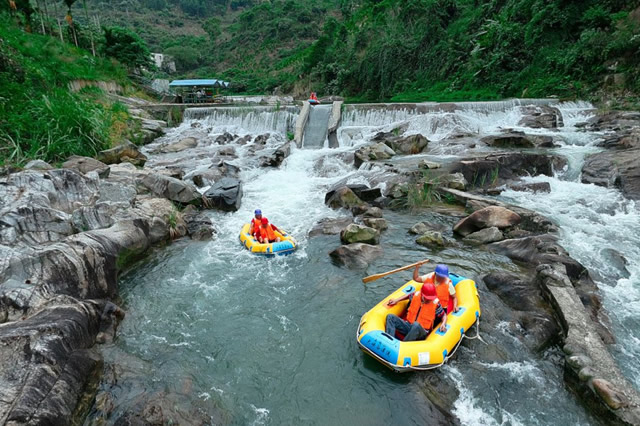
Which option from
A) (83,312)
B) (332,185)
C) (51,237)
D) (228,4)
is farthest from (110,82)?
(228,4)

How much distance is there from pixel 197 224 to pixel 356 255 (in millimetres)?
4222

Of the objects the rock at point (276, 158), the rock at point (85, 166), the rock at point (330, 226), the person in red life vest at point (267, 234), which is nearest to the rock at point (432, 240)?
the rock at point (330, 226)

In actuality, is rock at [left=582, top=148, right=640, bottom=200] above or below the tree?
below

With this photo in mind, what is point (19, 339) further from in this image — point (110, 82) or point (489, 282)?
point (110, 82)

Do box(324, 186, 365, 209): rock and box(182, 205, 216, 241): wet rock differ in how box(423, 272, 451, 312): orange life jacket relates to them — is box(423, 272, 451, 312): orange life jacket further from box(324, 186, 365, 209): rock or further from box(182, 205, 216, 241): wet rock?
box(182, 205, 216, 241): wet rock

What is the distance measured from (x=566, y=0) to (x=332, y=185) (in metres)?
17.3

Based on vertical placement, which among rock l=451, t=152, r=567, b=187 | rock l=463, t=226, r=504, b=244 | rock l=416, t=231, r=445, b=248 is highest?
rock l=451, t=152, r=567, b=187

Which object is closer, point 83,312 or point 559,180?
point 83,312

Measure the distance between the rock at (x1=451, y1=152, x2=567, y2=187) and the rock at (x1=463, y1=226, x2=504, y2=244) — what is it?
320cm

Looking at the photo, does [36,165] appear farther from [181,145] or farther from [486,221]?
[486,221]

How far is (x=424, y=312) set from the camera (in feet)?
17.0

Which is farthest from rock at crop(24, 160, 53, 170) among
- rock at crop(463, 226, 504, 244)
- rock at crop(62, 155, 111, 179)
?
rock at crop(463, 226, 504, 244)

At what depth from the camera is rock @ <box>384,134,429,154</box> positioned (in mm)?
14344

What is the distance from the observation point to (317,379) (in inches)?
189
